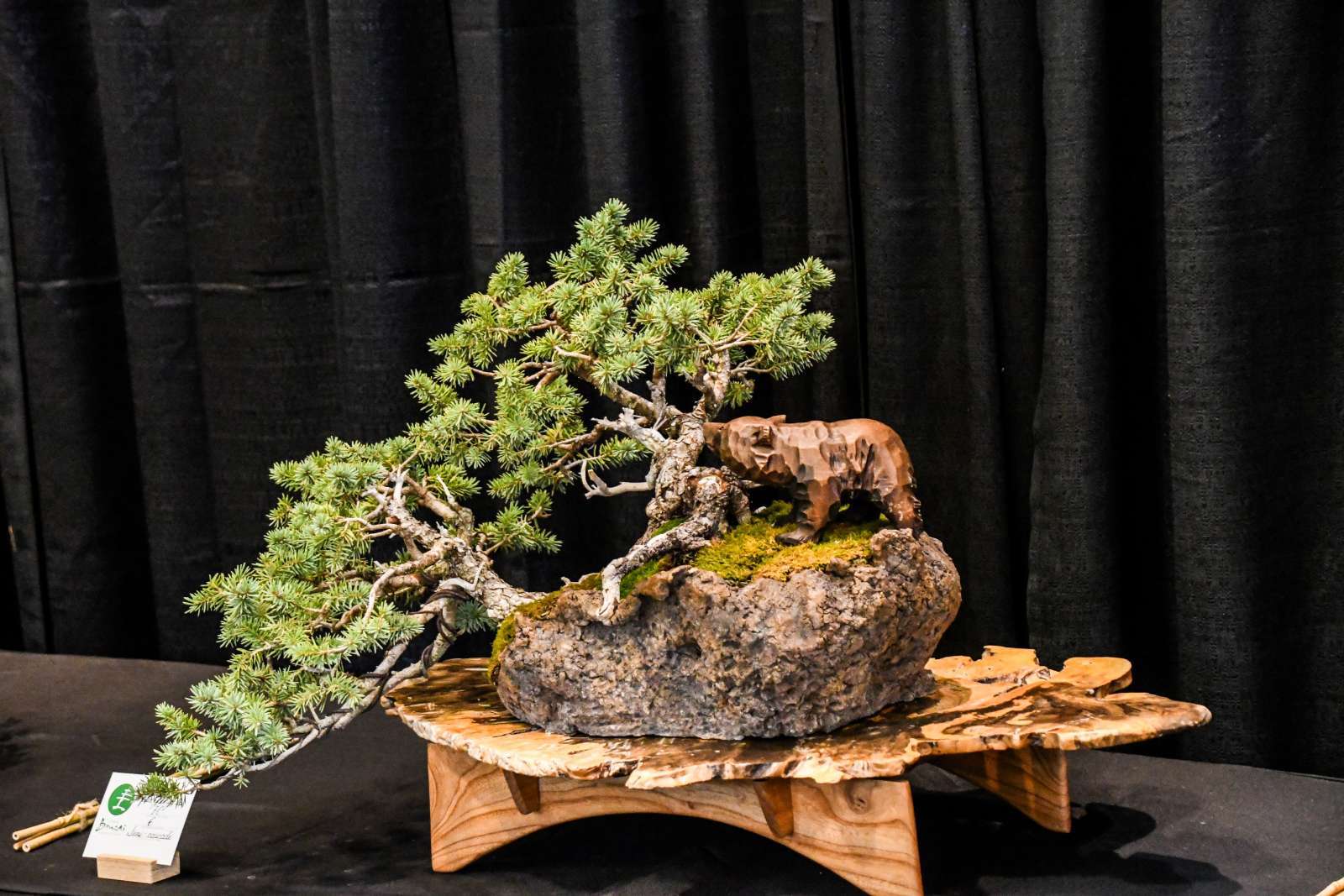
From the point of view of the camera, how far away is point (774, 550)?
147 cm

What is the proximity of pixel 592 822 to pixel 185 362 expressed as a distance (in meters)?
1.16

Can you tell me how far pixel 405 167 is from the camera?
2150mm

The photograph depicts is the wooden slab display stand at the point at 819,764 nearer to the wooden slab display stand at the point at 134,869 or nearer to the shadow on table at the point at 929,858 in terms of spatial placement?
the shadow on table at the point at 929,858

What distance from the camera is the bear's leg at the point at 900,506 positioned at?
4.77 ft

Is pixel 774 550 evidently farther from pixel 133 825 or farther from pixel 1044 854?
pixel 133 825

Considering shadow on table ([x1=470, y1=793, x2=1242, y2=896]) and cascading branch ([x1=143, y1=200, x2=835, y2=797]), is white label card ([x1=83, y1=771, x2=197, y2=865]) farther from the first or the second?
shadow on table ([x1=470, y1=793, x2=1242, y2=896])

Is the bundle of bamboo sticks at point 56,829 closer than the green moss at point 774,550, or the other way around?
the green moss at point 774,550

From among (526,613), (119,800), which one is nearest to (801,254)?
(526,613)

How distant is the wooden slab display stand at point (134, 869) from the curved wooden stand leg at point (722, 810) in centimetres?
30

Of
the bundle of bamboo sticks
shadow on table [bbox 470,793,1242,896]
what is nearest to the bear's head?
shadow on table [bbox 470,793,1242,896]

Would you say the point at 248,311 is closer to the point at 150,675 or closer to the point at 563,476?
the point at 150,675

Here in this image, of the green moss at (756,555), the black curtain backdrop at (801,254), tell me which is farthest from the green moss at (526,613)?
the black curtain backdrop at (801,254)

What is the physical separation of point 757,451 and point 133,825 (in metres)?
0.82

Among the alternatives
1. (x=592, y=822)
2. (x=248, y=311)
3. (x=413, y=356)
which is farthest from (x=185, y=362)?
(x=592, y=822)
